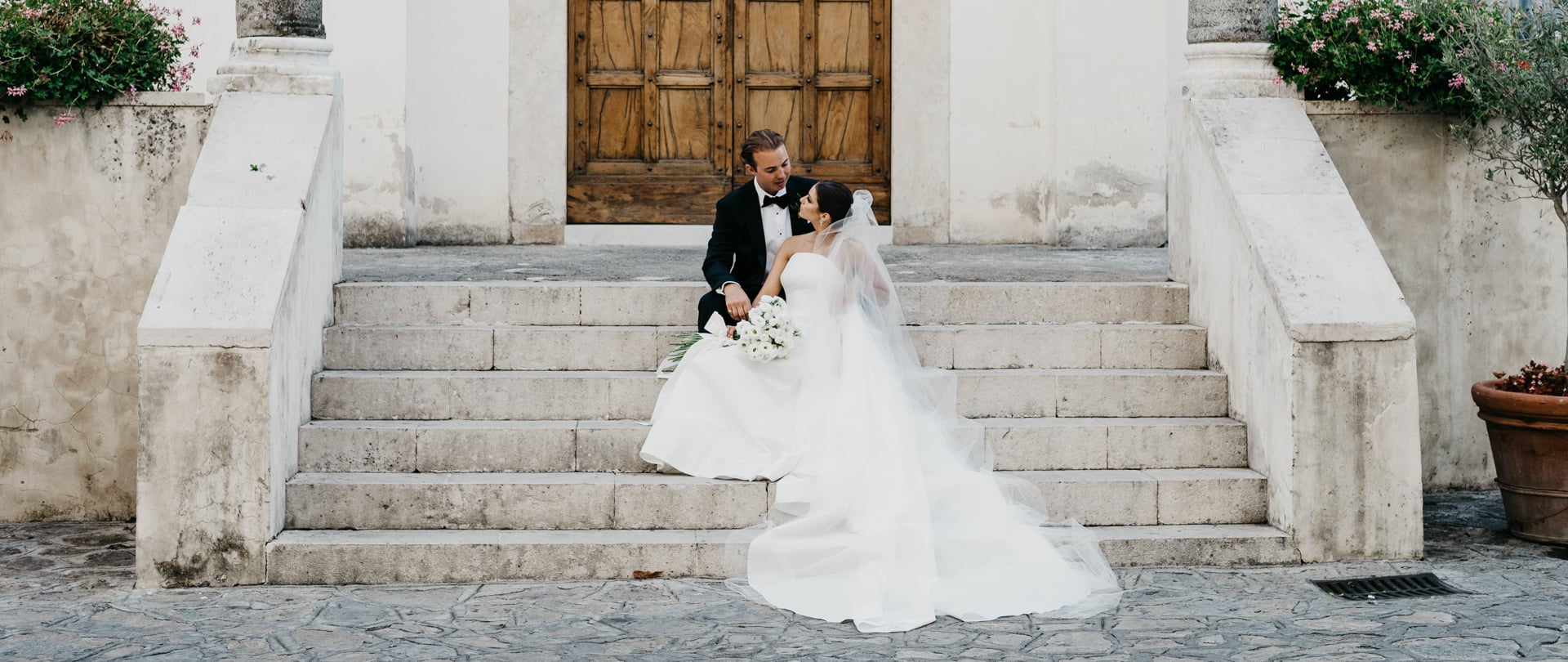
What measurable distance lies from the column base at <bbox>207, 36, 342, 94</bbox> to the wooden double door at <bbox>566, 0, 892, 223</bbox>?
12.7 feet

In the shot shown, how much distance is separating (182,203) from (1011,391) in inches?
149

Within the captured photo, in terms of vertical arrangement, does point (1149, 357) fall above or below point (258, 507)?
above

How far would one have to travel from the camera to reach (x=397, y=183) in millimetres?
10609

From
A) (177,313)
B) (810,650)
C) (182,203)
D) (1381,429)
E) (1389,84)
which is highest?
(1389,84)

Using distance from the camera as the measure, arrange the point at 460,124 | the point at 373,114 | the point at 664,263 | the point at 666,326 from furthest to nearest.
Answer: the point at 460,124 < the point at 373,114 < the point at 664,263 < the point at 666,326

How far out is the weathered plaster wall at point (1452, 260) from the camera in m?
7.71

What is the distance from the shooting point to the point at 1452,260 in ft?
Answer: 25.6

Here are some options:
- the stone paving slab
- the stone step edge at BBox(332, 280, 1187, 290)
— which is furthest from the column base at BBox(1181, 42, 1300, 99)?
the stone paving slab

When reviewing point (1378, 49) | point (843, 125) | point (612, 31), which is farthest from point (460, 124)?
point (1378, 49)

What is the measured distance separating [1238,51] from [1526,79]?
1.29 meters

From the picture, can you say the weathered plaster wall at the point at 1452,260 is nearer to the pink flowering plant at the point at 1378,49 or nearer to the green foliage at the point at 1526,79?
the pink flowering plant at the point at 1378,49

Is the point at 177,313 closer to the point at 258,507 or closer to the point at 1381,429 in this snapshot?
the point at 258,507

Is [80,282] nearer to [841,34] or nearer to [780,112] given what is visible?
[780,112]

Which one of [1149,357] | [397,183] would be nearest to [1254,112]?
[1149,357]
